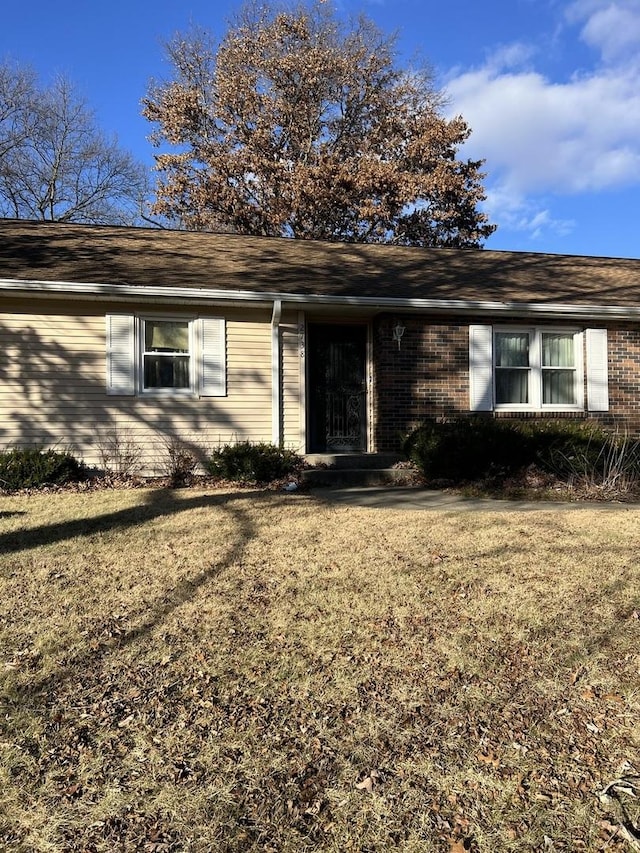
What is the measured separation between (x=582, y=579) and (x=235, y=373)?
A: 677 centimetres

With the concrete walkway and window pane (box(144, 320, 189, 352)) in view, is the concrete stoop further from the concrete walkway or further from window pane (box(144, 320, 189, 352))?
window pane (box(144, 320, 189, 352))

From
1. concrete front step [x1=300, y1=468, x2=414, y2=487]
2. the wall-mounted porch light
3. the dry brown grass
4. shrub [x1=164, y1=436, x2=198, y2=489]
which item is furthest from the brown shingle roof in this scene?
the dry brown grass

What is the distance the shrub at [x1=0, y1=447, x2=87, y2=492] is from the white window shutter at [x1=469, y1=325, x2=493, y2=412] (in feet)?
21.2

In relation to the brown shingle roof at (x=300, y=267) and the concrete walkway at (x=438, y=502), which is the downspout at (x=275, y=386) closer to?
the brown shingle roof at (x=300, y=267)

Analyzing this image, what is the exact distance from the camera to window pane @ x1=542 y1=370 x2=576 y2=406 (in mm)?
11000

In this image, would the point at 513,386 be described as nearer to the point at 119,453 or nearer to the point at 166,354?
the point at 166,354

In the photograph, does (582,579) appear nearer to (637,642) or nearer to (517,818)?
(637,642)

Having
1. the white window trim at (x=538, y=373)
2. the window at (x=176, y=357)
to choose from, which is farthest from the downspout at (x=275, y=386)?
the white window trim at (x=538, y=373)

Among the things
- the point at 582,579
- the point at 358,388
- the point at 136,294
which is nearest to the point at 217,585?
the point at 582,579

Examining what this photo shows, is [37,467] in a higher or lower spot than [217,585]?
higher

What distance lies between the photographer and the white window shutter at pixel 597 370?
35.4ft

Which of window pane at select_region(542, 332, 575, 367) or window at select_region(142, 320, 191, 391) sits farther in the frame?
window pane at select_region(542, 332, 575, 367)

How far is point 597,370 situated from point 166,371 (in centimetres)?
725

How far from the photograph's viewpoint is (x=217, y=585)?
4.48 meters
